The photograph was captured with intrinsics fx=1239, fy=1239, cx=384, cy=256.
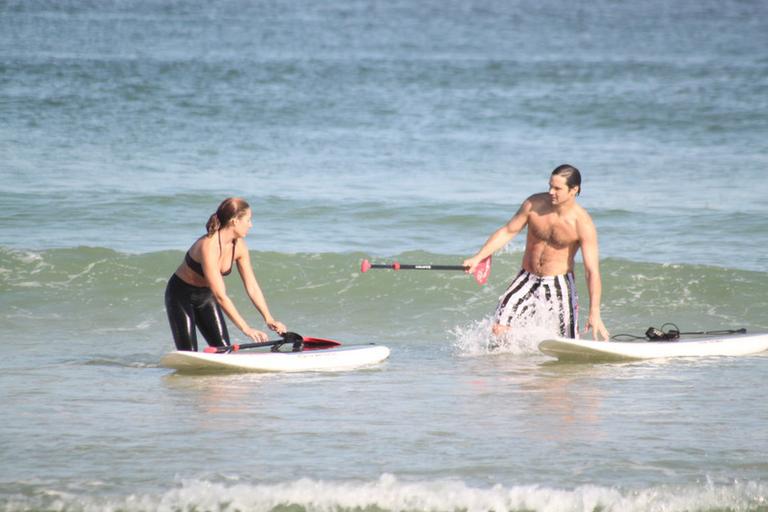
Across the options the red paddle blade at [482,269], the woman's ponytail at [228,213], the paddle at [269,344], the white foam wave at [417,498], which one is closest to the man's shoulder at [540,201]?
the red paddle blade at [482,269]

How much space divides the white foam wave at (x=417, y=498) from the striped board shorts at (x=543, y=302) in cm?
351

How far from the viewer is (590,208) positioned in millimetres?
18094

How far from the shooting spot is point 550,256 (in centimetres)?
938

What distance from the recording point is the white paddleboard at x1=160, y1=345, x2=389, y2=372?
8594mm

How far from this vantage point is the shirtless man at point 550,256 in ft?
30.0

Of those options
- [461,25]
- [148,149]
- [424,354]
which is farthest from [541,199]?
[461,25]

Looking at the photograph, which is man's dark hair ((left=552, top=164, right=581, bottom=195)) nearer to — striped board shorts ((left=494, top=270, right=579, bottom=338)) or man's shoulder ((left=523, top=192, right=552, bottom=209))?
man's shoulder ((left=523, top=192, right=552, bottom=209))

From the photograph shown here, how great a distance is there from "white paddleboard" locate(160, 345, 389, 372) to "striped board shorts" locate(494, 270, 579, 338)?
3.71 ft

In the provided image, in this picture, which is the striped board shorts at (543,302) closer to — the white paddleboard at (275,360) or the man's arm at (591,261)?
the man's arm at (591,261)

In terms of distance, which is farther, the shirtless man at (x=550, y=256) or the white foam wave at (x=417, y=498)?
the shirtless man at (x=550, y=256)

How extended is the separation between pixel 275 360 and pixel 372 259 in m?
6.35

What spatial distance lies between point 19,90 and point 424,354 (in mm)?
20106

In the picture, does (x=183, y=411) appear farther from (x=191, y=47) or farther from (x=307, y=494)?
(x=191, y=47)

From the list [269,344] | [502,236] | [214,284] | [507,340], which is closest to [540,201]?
[502,236]
